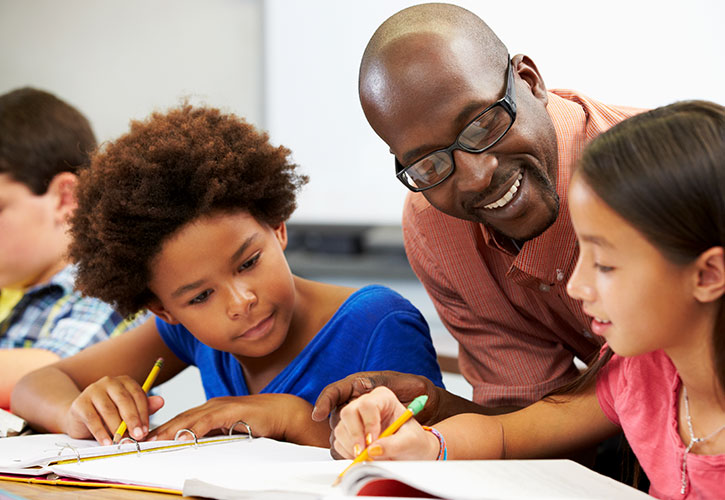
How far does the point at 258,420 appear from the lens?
114cm

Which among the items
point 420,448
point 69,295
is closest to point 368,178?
point 69,295

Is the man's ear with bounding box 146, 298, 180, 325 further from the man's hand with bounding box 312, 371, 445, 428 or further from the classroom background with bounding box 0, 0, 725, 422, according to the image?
the classroom background with bounding box 0, 0, 725, 422

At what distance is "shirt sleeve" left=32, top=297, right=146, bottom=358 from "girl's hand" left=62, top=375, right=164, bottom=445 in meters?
0.51

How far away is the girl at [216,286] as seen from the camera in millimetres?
1200

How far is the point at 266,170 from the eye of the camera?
4.45 ft

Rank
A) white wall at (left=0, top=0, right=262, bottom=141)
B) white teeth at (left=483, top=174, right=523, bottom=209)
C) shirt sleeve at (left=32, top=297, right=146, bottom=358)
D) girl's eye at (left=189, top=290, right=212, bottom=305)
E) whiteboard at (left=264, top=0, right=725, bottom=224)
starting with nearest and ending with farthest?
white teeth at (left=483, top=174, right=523, bottom=209) < girl's eye at (left=189, top=290, right=212, bottom=305) < shirt sleeve at (left=32, top=297, right=146, bottom=358) < whiteboard at (left=264, top=0, right=725, bottom=224) < white wall at (left=0, top=0, right=262, bottom=141)

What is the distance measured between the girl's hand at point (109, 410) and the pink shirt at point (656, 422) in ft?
2.11

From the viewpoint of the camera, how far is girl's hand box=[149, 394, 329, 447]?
3.70 ft

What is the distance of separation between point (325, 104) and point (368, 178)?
35 cm

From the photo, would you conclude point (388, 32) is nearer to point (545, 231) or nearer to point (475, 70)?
point (475, 70)

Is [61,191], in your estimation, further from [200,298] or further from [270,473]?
[270,473]

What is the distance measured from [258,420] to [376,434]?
1.09 ft

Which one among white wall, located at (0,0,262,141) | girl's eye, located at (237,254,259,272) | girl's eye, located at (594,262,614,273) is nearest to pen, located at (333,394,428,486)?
girl's eye, located at (594,262,614,273)

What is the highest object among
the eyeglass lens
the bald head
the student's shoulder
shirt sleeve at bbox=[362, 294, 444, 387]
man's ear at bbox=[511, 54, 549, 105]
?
the bald head
